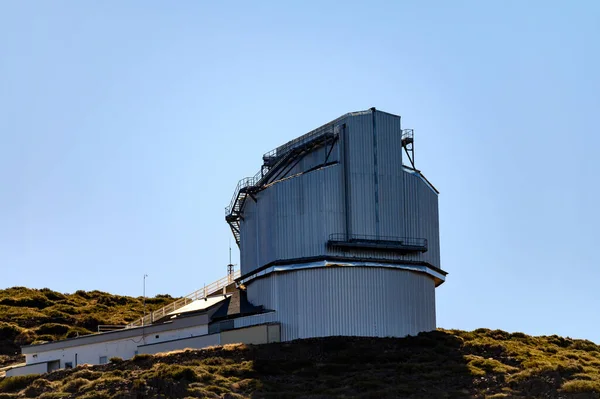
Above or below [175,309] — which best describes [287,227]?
above

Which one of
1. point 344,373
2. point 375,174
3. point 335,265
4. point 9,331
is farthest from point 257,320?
point 9,331

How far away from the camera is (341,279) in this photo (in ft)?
202

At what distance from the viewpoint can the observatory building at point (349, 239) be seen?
61.5m

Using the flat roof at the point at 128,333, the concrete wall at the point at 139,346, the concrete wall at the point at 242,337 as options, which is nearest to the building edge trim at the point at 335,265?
the concrete wall at the point at 139,346

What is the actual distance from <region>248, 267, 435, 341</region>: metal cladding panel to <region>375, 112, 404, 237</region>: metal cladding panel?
2.86 m

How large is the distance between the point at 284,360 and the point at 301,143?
16434 mm

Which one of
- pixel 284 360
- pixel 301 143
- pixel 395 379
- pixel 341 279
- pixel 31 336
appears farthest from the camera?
pixel 31 336

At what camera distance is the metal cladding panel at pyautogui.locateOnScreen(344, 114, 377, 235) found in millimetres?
62750

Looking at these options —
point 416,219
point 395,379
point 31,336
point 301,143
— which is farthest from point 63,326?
point 395,379

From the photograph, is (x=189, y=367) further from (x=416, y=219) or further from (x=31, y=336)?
(x=31, y=336)

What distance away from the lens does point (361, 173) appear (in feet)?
208

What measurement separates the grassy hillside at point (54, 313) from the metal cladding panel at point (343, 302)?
2109 centimetres

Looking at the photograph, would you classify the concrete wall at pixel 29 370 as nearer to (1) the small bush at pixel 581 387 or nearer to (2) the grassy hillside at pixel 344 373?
(2) the grassy hillside at pixel 344 373

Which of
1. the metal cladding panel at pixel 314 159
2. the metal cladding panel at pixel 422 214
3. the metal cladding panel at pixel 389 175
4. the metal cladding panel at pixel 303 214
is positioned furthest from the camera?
A: the metal cladding panel at pixel 422 214
